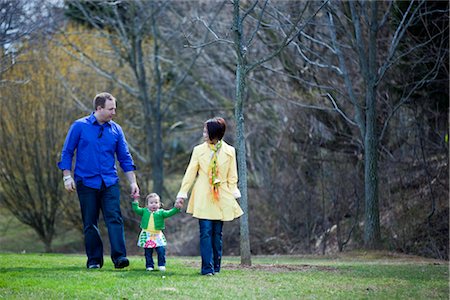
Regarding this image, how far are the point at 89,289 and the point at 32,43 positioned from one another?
15.3m

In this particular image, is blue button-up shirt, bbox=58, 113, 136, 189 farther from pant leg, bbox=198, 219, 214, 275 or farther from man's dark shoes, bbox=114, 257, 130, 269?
pant leg, bbox=198, 219, 214, 275

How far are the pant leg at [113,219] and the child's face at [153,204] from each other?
A: 1.53 ft

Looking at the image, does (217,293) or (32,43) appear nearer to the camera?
(217,293)

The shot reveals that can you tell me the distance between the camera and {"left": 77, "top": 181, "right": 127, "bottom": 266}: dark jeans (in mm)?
11438

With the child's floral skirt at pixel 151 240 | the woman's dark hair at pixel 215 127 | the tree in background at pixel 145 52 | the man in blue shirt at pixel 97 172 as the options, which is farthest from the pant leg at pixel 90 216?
the tree in background at pixel 145 52

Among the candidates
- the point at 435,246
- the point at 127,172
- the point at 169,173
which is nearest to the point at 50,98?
the point at 169,173

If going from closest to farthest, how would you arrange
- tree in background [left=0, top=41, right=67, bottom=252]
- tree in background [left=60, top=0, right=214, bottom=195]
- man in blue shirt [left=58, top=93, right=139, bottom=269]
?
man in blue shirt [left=58, top=93, right=139, bottom=269]
tree in background [left=60, top=0, right=214, bottom=195]
tree in background [left=0, top=41, right=67, bottom=252]

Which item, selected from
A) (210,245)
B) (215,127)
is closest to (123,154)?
(215,127)

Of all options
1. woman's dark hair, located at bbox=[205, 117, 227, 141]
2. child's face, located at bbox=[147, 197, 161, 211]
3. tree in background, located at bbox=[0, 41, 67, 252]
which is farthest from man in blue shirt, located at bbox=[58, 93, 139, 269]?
tree in background, located at bbox=[0, 41, 67, 252]

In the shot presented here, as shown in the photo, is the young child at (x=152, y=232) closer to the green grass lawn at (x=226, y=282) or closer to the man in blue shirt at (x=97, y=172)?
the green grass lawn at (x=226, y=282)

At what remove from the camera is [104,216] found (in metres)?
11.5

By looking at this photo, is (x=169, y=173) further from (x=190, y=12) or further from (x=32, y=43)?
(x=32, y=43)

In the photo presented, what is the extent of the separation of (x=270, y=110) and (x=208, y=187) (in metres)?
15.7

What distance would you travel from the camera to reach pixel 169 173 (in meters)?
32.6
